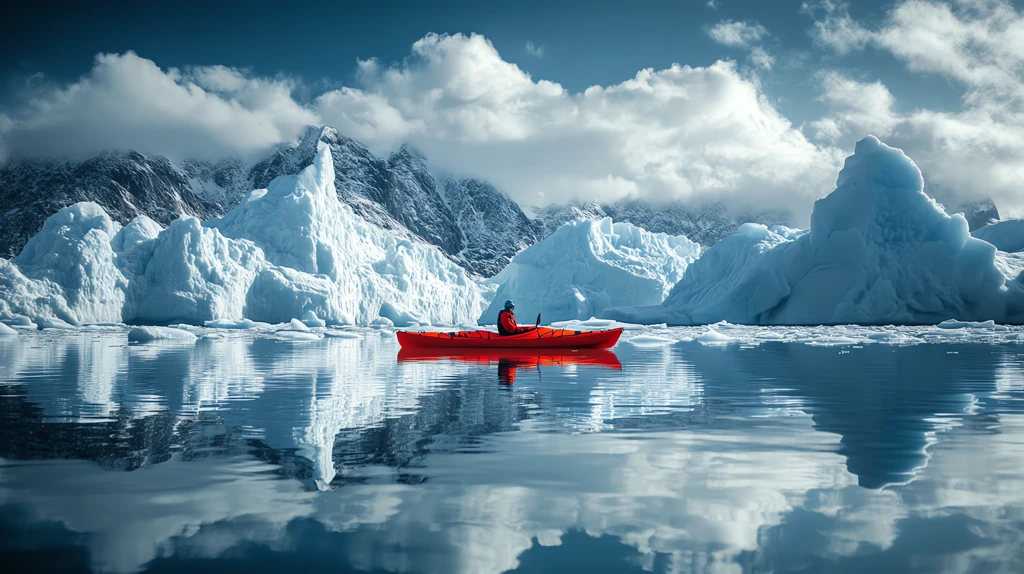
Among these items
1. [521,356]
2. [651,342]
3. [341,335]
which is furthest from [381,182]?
[521,356]

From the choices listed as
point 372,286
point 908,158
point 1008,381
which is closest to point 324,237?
point 372,286

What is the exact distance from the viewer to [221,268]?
36281 millimetres

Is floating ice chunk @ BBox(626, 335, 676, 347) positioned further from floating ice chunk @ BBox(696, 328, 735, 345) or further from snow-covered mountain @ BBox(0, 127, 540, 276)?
snow-covered mountain @ BBox(0, 127, 540, 276)

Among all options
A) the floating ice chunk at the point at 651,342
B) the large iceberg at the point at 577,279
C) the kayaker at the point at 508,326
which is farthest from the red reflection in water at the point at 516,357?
the large iceberg at the point at 577,279

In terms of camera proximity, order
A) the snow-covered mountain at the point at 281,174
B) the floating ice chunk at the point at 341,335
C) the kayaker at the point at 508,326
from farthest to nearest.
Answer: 1. the snow-covered mountain at the point at 281,174
2. the floating ice chunk at the point at 341,335
3. the kayaker at the point at 508,326

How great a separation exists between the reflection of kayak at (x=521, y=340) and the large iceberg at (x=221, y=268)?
24011 mm

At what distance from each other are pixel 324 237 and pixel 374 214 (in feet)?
314

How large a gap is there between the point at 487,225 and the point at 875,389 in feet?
559

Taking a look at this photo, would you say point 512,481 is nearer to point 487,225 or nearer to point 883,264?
point 883,264

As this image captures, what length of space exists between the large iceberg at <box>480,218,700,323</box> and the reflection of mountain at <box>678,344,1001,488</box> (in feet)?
112

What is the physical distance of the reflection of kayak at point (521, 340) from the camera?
15.1m

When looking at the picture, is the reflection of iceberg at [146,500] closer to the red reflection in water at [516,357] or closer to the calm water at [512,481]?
the calm water at [512,481]

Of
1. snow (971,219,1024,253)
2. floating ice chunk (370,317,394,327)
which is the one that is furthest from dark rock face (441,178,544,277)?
snow (971,219,1024,253)

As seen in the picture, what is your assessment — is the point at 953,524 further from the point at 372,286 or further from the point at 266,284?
the point at 372,286
